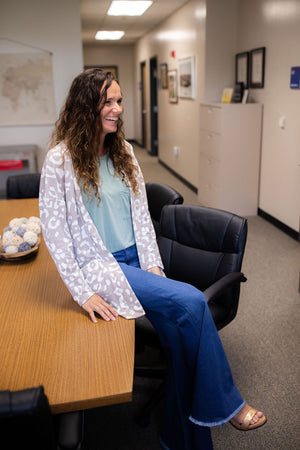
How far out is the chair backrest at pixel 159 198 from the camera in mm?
2357

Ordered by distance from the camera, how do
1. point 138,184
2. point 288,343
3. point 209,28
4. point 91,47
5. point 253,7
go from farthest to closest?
point 91,47 < point 209,28 < point 253,7 < point 288,343 < point 138,184

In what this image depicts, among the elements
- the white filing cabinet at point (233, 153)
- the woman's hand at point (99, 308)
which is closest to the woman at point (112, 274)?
the woman's hand at point (99, 308)

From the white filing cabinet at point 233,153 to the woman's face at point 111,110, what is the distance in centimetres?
322

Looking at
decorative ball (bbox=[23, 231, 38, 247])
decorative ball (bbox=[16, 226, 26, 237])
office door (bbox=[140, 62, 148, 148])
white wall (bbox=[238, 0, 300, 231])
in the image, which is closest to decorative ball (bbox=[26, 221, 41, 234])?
decorative ball (bbox=[16, 226, 26, 237])

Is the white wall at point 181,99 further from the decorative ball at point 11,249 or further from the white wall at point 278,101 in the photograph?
the decorative ball at point 11,249

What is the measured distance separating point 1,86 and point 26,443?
203 inches

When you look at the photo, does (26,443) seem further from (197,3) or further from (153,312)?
(197,3)

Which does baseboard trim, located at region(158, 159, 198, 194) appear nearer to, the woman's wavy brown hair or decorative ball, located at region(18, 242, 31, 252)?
decorative ball, located at region(18, 242, 31, 252)

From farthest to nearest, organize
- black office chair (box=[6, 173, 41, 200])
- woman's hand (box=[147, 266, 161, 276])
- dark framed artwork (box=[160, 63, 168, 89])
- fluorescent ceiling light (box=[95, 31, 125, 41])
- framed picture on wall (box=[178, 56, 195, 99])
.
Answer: fluorescent ceiling light (box=[95, 31, 125, 41]) → dark framed artwork (box=[160, 63, 168, 89]) → framed picture on wall (box=[178, 56, 195, 99]) → black office chair (box=[6, 173, 41, 200]) → woman's hand (box=[147, 266, 161, 276])

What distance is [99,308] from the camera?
4.37 feet

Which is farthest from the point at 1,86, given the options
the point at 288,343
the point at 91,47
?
the point at 91,47

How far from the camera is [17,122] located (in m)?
5.39

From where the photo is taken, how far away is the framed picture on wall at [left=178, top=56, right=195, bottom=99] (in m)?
5.74

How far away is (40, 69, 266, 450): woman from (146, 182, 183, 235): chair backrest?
0.74 metres
